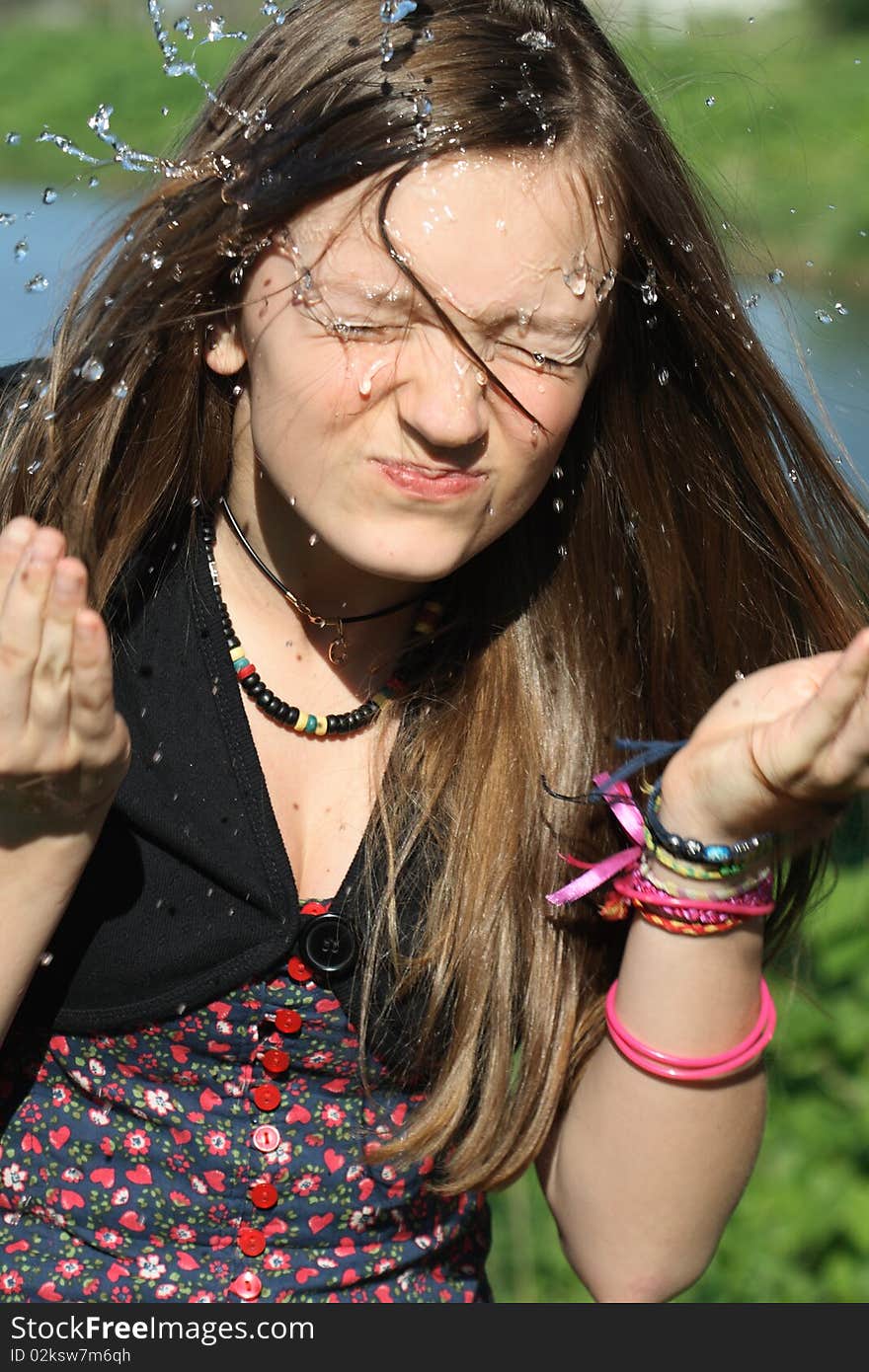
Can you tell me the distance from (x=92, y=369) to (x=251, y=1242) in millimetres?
976

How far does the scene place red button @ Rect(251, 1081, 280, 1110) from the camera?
1.78 meters

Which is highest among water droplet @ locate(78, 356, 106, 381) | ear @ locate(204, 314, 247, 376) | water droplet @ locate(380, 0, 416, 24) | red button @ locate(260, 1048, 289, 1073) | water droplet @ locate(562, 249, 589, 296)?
water droplet @ locate(380, 0, 416, 24)

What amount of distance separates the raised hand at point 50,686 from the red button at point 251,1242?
60 centimetres

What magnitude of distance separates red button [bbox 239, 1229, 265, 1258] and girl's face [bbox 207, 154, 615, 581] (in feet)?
2.49

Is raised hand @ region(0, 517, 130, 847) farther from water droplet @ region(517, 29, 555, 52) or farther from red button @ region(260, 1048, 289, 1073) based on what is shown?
water droplet @ region(517, 29, 555, 52)

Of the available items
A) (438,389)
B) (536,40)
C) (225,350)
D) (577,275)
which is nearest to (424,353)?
(438,389)

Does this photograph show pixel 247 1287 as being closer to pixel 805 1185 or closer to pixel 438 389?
pixel 438 389

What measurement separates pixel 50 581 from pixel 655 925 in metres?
0.74

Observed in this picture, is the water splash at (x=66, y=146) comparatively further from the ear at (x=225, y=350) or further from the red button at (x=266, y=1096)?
the red button at (x=266, y=1096)

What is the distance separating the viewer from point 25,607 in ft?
4.29

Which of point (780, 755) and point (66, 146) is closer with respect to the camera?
point (780, 755)

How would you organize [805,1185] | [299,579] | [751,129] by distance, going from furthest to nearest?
[805,1185], [751,129], [299,579]

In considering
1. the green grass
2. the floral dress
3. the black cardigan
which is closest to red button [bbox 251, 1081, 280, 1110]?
the floral dress
